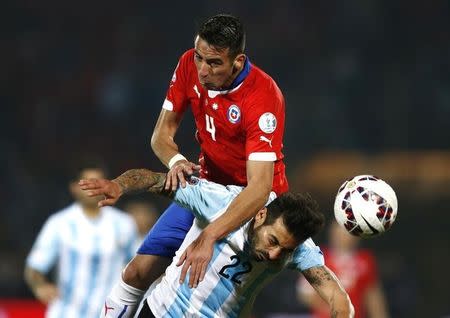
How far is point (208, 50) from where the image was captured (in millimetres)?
4680

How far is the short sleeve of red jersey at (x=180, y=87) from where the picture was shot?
5.23m

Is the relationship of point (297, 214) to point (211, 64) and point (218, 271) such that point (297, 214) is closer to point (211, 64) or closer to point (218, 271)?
point (218, 271)

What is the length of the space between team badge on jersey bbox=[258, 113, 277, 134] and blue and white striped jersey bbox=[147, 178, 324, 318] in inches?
12.5

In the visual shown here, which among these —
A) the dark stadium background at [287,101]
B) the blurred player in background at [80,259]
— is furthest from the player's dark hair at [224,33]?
the dark stadium background at [287,101]

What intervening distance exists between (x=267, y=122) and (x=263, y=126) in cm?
A: 3

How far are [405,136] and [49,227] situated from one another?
4.75 m

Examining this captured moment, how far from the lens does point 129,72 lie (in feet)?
41.7

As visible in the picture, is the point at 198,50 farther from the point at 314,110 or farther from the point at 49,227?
the point at 314,110

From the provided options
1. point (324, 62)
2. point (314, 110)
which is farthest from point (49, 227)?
point (324, 62)

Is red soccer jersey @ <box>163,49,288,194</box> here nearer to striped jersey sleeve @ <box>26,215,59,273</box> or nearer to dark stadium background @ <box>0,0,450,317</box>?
striped jersey sleeve @ <box>26,215,59,273</box>

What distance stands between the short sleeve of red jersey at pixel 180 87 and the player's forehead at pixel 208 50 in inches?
20.1

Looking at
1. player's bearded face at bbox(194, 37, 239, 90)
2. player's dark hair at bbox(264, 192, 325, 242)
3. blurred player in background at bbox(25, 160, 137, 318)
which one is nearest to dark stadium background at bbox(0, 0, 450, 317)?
blurred player in background at bbox(25, 160, 137, 318)

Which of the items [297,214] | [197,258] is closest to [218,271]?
[197,258]

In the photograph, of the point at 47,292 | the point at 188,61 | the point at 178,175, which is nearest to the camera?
the point at 178,175
